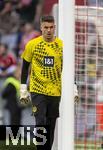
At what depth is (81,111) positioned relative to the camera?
25.7ft

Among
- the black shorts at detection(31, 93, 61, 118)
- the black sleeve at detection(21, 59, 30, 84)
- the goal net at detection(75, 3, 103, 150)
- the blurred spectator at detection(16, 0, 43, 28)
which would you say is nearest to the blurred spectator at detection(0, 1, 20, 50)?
the blurred spectator at detection(16, 0, 43, 28)

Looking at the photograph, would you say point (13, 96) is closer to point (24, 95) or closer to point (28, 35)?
point (28, 35)

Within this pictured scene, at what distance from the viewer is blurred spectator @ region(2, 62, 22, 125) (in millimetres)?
11602

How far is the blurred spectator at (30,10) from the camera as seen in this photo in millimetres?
13031

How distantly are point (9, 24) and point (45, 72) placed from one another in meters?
6.82

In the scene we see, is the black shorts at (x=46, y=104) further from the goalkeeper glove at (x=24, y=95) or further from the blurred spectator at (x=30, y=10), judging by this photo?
the blurred spectator at (x=30, y=10)

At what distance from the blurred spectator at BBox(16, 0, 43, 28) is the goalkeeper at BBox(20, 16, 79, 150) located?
6612 mm

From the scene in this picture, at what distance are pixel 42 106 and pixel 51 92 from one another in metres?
0.17

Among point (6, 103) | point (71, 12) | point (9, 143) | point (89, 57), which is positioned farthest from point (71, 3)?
point (6, 103)

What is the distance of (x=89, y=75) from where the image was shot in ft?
25.7

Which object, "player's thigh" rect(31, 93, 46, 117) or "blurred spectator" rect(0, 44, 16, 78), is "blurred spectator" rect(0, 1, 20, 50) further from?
"player's thigh" rect(31, 93, 46, 117)

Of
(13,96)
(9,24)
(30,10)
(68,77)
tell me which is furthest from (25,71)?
(30,10)

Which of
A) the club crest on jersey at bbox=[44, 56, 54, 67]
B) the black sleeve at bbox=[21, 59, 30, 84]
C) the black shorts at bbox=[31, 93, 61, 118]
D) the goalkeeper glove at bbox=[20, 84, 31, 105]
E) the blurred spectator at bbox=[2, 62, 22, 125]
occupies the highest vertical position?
the club crest on jersey at bbox=[44, 56, 54, 67]

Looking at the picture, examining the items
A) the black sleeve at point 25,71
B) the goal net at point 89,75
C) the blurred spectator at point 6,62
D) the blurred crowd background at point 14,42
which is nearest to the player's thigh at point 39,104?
the black sleeve at point 25,71
